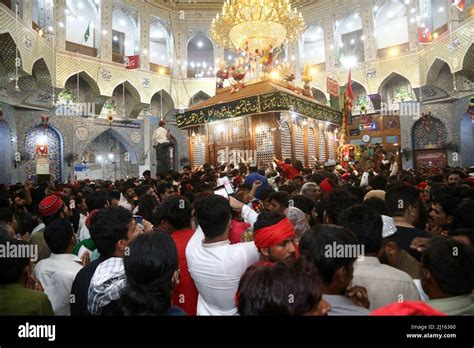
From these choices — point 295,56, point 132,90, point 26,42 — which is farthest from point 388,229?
point 295,56

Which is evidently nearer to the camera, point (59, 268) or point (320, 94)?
point (59, 268)

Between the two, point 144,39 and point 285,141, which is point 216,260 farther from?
point 144,39

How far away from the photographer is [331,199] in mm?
2900

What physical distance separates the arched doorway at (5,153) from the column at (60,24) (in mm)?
4650

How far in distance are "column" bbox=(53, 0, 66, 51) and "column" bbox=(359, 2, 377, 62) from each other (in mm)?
15082

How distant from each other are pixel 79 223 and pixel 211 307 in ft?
9.04

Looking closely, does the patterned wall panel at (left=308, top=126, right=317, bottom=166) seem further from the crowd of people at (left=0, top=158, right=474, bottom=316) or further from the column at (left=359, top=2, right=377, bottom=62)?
the column at (left=359, top=2, right=377, bottom=62)

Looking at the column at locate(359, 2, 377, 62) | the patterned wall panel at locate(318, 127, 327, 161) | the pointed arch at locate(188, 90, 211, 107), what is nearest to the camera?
the patterned wall panel at locate(318, 127, 327, 161)

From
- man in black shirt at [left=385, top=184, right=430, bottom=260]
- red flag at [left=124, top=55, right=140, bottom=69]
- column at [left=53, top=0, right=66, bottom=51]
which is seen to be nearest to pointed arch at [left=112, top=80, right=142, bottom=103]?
red flag at [left=124, top=55, right=140, bottom=69]

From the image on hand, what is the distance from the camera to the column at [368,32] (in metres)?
17.4

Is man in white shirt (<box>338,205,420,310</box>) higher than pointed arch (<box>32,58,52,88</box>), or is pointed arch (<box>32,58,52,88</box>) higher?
pointed arch (<box>32,58,52,88</box>)

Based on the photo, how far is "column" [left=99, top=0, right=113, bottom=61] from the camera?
53.5 ft

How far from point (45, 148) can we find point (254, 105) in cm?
950

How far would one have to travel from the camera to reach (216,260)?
1.84m
